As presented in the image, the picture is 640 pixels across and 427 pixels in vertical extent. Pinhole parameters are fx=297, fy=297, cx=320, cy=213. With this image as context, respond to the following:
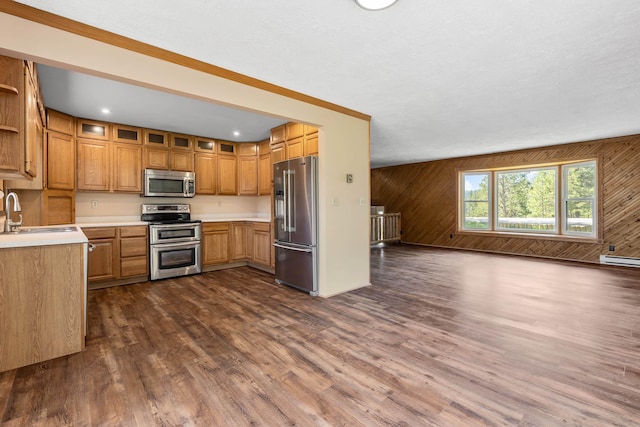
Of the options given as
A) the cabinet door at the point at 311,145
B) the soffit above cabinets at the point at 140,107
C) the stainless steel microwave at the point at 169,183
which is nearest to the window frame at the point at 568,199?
the cabinet door at the point at 311,145

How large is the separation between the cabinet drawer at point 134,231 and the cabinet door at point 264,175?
82.6 inches

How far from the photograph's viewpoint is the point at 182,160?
17.2ft

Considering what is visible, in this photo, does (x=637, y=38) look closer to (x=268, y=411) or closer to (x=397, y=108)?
(x=397, y=108)

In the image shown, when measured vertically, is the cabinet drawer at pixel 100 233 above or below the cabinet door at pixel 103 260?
above

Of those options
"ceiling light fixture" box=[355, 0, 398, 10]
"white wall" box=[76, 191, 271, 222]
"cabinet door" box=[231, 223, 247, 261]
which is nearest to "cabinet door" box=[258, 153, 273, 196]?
"white wall" box=[76, 191, 271, 222]

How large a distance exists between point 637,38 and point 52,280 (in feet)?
16.1

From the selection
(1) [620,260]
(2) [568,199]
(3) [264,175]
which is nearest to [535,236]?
(2) [568,199]

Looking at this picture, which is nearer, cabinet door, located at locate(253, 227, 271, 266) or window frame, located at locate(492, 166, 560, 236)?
cabinet door, located at locate(253, 227, 271, 266)

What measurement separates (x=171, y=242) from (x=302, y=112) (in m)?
3.01

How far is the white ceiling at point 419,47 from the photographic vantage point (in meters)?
1.95

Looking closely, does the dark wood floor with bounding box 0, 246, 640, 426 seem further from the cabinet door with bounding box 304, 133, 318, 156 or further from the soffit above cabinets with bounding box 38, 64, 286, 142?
the soffit above cabinets with bounding box 38, 64, 286, 142

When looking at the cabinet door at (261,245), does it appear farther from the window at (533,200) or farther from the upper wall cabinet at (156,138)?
the window at (533,200)

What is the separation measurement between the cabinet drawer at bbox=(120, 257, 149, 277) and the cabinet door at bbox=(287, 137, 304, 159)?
275 cm

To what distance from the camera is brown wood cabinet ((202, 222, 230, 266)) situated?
203 inches
